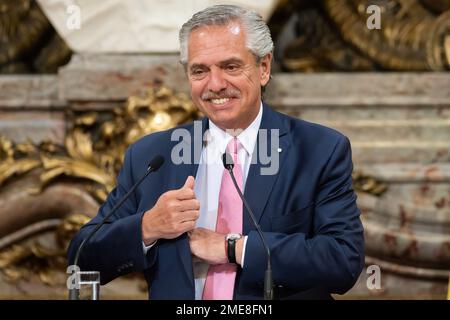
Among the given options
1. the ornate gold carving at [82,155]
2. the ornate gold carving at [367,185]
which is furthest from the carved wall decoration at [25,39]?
the ornate gold carving at [367,185]

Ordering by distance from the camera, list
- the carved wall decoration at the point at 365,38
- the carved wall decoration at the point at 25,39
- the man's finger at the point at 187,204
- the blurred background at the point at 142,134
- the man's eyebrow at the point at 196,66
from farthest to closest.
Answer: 1. the carved wall decoration at the point at 25,39
2. the carved wall decoration at the point at 365,38
3. the blurred background at the point at 142,134
4. the man's eyebrow at the point at 196,66
5. the man's finger at the point at 187,204

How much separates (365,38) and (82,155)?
4.17 feet

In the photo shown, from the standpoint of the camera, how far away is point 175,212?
7.59 ft

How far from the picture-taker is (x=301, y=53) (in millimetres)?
4508

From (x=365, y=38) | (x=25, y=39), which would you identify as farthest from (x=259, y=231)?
(x=25, y=39)

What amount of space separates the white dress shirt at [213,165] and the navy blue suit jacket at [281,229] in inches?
1.1

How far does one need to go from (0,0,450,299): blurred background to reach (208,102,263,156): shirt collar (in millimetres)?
1374

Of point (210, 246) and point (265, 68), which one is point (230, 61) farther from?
point (210, 246)

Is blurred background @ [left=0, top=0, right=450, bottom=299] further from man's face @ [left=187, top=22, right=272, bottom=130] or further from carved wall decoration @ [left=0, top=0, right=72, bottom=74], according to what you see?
man's face @ [left=187, top=22, right=272, bottom=130]

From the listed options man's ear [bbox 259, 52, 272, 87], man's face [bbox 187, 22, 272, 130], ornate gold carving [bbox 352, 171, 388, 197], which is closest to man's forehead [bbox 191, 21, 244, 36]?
man's face [bbox 187, 22, 272, 130]

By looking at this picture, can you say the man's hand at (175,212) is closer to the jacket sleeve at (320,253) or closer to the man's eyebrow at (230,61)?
the jacket sleeve at (320,253)

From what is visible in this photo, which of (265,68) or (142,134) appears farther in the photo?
(142,134)

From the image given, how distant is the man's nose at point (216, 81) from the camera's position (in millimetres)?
2400
